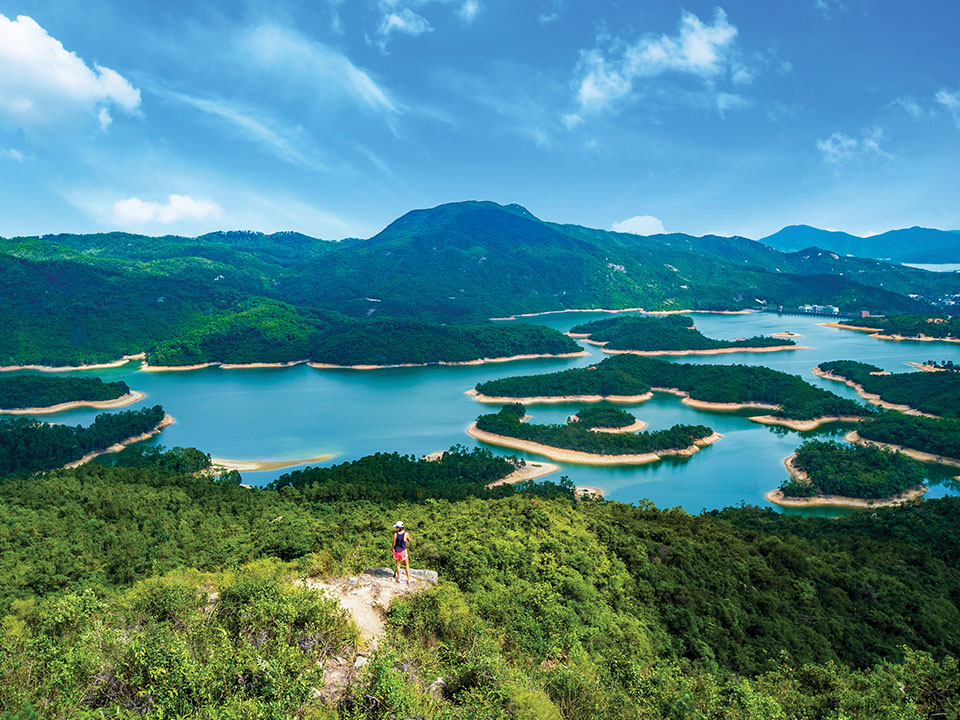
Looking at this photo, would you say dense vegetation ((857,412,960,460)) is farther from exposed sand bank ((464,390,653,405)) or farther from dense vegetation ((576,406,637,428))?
exposed sand bank ((464,390,653,405))

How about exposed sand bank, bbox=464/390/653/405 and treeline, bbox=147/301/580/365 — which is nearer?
exposed sand bank, bbox=464/390/653/405

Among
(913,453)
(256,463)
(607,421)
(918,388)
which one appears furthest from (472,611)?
(918,388)

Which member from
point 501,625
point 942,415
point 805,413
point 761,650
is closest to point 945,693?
point 761,650

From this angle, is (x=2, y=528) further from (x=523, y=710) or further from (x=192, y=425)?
(x=192, y=425)

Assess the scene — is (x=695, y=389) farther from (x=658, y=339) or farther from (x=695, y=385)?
(x=658, y=339)

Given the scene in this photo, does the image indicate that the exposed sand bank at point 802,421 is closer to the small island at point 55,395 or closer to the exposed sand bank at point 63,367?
the small island at point 55,395

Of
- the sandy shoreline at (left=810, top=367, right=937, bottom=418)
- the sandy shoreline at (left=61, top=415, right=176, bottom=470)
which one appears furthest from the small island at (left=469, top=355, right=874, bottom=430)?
the sandy shoreline at (left=61, top=415, right=176, bottom=470)
